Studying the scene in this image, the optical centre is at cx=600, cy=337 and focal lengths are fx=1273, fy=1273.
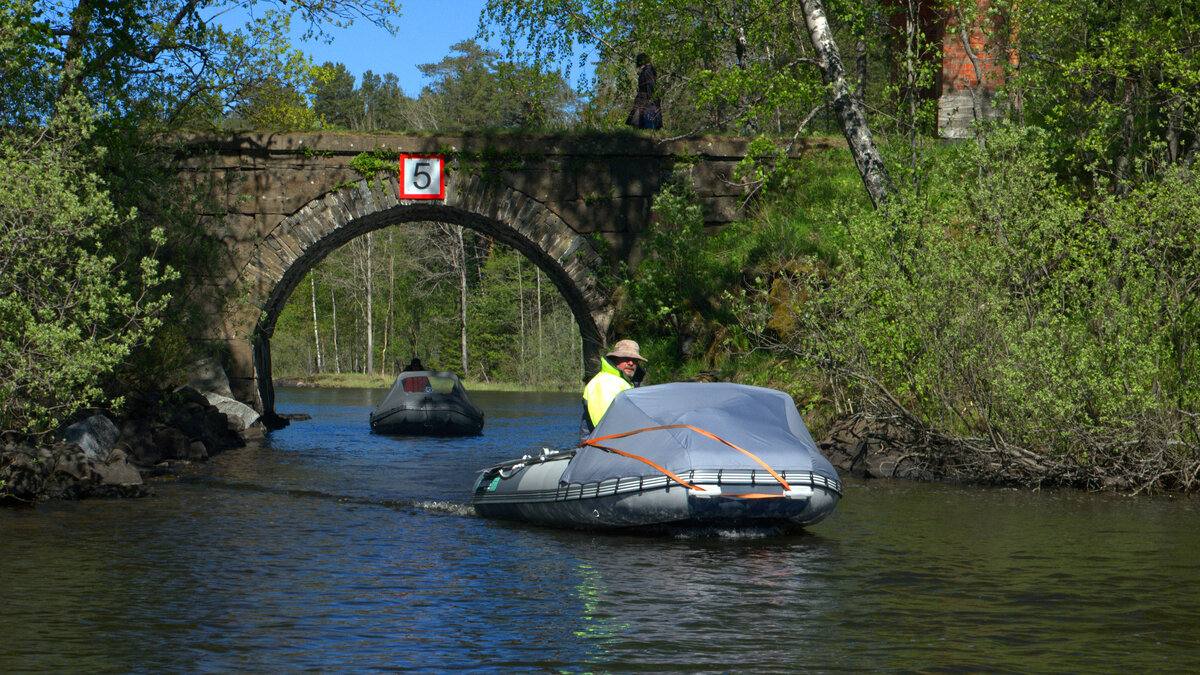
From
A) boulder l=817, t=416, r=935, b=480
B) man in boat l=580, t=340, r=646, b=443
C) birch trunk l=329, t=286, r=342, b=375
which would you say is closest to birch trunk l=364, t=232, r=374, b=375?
birch trunk l=329, t=286, r=342, b=375

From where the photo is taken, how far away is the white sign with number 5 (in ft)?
72.0

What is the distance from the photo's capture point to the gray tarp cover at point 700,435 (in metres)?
10.6

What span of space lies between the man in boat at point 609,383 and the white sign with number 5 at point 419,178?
1043cm

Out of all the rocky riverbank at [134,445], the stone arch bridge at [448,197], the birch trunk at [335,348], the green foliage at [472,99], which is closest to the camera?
the rocky riverbank at [134,445]

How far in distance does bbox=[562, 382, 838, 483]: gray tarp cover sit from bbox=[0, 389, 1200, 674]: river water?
67 centimetres

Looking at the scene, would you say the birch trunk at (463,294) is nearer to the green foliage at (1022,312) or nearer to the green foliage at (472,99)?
the green foliage at (472,99)

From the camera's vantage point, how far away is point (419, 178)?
72.1ft

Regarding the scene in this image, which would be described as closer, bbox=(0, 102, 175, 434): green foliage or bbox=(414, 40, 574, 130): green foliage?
bbox=(0, 102, 175, 434): green foliage

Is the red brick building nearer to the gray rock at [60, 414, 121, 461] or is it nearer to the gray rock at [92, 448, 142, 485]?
the gray rock at [60, 414, 121, 461]

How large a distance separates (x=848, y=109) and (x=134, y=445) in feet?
35.1

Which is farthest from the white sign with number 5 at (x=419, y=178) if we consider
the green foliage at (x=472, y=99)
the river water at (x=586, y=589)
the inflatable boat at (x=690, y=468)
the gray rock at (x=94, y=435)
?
the green foliage at (x=472, y=99)

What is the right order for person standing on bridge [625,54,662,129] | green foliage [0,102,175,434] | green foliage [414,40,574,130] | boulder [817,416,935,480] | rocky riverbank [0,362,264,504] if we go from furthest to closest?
green foliage [414,40,574,130]
person standing on bridge [625,54,662,129]
boulder [817,416,935,480]
rocky riverbank [0,362,264,504]
green foliage [0,102,175,434]

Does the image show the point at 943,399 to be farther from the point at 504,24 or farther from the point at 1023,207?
the point at 504,24

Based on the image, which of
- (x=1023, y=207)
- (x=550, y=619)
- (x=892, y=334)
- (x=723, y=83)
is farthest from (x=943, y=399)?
(x=550, y=619)
